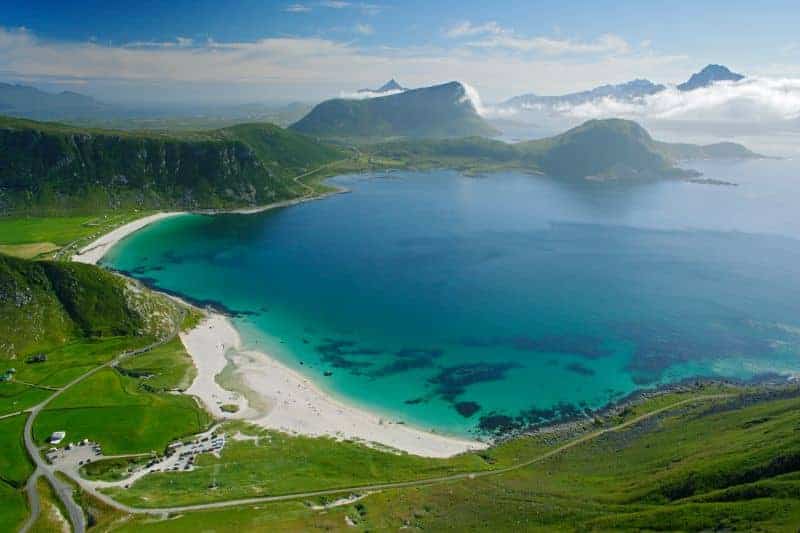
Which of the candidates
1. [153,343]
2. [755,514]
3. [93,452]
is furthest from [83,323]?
[755,514]

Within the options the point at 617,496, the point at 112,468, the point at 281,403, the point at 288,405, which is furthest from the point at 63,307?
the point at 617,496

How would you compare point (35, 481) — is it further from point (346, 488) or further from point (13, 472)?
point (346, 488)

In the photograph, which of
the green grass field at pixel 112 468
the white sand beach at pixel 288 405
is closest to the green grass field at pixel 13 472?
the green grass field at pixel 112 468

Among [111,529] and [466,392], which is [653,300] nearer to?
[466,392]

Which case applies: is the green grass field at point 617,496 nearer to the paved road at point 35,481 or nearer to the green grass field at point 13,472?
the paved road at point 35,481

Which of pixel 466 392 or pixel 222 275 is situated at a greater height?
pixel 222 275

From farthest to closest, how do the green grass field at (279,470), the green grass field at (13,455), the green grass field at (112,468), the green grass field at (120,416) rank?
the green grass field at (120,416), the green grass field at (112,468), the green grass field at (13,455), the green grass field at (279,470)

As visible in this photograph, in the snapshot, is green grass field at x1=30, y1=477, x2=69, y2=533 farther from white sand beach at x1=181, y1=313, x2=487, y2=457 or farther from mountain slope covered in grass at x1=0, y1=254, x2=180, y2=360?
mountain slope covered in grass at x1=0, y1=254, x2=180, y2=360
